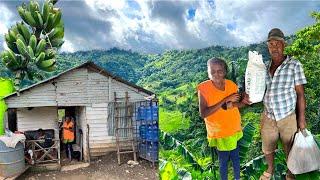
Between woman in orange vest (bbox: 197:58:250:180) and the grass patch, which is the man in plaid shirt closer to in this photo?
woman in orange vest (bbox: 197:58:250:180)

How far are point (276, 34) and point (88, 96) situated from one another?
11416 mm

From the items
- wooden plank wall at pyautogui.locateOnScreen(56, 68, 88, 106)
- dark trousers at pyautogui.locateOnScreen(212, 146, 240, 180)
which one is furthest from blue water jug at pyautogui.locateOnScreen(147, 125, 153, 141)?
dark trousers at pyautogui.locateOnScreen(212, 146, 240, 180)

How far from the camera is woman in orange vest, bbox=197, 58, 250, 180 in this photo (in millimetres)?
3324

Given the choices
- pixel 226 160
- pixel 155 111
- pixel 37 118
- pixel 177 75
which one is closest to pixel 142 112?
pixel 155 111


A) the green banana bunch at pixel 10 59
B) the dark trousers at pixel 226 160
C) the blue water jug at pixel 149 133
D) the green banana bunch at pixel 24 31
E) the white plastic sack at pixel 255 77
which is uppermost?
the green banana bunch at pixel 24 31

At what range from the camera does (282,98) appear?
131 inches

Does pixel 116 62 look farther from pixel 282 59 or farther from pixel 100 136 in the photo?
pixel 282 59

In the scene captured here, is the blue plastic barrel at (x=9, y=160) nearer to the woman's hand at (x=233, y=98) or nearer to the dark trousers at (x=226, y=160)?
the dark trousers at (x=226, y=160)

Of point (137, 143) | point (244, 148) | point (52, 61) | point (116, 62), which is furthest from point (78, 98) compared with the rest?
point (116, 62)

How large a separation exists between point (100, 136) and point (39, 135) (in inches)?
87.9

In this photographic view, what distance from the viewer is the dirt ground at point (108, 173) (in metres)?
12.7

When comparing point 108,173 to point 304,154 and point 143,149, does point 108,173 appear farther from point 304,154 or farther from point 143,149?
point 304,154

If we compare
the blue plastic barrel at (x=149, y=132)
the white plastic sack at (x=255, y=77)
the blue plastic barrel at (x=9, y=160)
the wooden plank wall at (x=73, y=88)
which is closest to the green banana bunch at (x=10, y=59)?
the wooden plank wall at (x=73, y=88)

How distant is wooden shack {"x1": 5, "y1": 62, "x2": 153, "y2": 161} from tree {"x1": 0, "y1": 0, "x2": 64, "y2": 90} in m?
4.97
